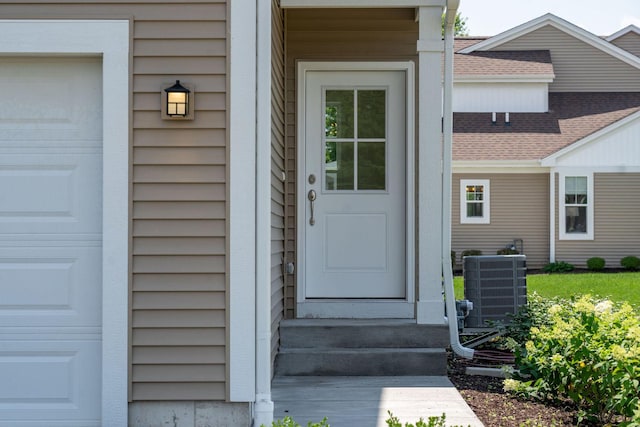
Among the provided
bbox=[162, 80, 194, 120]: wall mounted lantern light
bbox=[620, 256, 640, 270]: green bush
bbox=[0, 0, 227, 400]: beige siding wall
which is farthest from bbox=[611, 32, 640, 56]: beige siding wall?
bbox=[162, 80, 194, 120]: wall mounted lantern light

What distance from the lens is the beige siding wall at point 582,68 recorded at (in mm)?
18859

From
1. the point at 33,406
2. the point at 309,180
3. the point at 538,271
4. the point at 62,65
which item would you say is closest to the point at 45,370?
the point at 33,406

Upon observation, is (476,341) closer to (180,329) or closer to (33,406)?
(180,329)

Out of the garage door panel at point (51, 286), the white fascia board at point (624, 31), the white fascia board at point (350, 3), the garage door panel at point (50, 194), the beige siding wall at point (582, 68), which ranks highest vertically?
the white fascia board at point (624, 31)

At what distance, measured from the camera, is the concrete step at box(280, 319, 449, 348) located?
5746mm

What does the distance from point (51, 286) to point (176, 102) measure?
3.90ft

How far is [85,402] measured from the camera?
4.23 metres

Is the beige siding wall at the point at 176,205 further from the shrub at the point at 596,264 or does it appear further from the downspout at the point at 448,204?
the shrub at the point at 596,264

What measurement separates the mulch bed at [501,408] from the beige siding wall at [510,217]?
36.2ft

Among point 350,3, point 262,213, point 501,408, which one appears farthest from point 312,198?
point 501,408

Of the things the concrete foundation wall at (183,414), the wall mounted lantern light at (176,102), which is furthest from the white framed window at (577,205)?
the wall mounted lantern light at (176,102)

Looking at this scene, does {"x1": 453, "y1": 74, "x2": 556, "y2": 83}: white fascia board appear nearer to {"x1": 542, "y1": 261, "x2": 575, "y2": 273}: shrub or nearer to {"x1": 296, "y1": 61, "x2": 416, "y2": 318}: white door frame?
{"x1": 542, "y1": 261, "x2": 575, "y2": 273}: shrub

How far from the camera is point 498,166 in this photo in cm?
1636

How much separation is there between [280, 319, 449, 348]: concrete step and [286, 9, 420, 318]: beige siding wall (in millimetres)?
431
